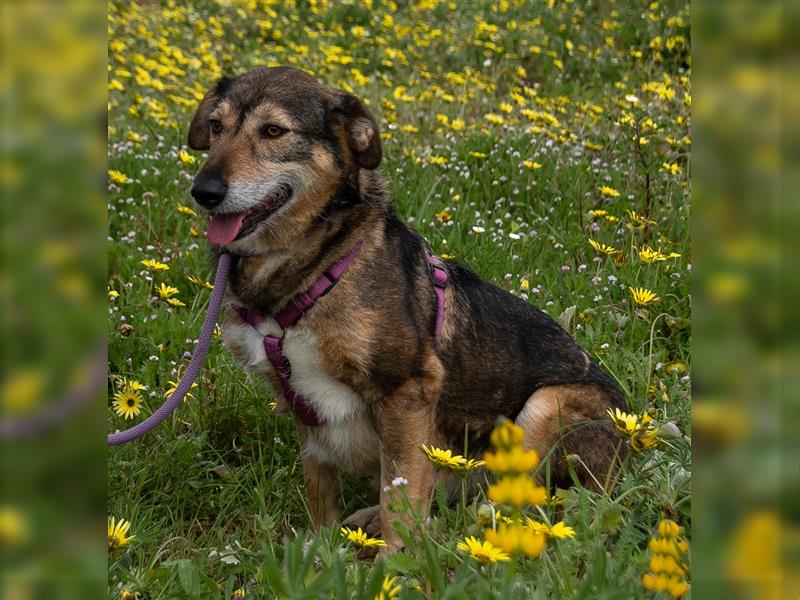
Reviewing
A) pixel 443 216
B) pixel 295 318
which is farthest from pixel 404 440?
pixel 443 216

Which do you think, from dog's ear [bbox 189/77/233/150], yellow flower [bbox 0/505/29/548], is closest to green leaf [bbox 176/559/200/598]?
yellow flower [bbox 0/505/29/548]

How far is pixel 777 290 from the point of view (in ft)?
1.83

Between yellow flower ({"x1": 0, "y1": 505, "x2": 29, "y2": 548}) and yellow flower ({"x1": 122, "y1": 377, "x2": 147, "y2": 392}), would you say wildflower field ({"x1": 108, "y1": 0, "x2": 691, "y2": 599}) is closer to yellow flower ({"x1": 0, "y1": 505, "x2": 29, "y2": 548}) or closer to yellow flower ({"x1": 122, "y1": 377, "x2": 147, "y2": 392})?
yellow flower ({"x1": 122, "y1": 377, "x2": 147, "y2": 392})

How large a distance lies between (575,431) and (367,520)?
846 mm

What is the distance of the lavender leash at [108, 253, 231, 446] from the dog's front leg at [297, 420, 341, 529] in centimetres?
66

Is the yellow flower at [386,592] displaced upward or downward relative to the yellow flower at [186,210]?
upward

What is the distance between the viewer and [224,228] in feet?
9.74

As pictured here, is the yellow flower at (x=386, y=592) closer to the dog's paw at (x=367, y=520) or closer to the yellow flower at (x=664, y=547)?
the yellow flower at (x=664, y=547)

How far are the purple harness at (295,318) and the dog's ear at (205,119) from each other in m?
0.71

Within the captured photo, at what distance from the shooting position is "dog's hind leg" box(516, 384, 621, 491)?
317cm

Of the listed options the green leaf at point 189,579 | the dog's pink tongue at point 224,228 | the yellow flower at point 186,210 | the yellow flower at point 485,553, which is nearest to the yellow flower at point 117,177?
the yellow flower at point 186,210

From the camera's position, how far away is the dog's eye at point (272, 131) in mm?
3012

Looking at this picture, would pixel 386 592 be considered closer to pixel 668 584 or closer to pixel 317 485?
pixel 668 584

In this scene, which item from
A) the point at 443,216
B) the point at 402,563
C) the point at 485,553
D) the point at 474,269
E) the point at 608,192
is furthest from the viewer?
the point at 608,192
